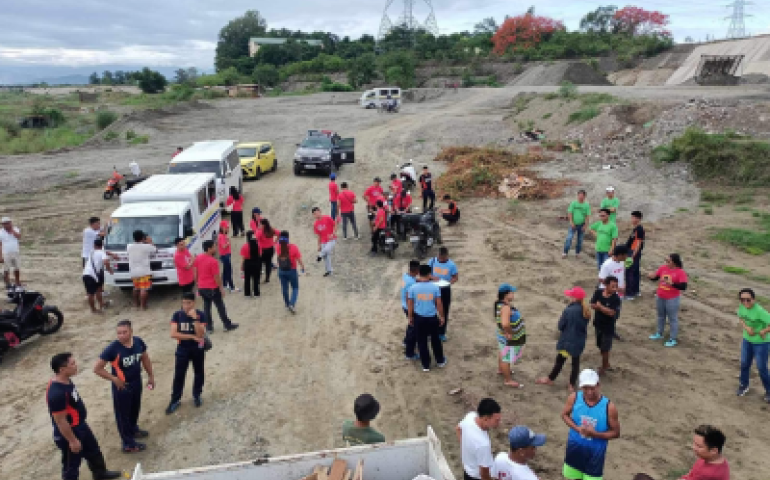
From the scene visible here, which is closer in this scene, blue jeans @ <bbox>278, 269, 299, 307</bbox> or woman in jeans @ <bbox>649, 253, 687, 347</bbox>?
woman in jeans @ <bbox>649, 253, 687, 347</bbox>

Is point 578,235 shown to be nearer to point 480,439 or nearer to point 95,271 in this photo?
point 480,439

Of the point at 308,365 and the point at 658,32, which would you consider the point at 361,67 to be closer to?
the point at 658,32

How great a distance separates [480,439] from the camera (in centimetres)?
425

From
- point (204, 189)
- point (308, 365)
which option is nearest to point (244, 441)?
point (308, 365)

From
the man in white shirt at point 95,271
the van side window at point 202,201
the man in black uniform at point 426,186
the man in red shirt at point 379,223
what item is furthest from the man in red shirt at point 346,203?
the man in white shirt at point 95,271

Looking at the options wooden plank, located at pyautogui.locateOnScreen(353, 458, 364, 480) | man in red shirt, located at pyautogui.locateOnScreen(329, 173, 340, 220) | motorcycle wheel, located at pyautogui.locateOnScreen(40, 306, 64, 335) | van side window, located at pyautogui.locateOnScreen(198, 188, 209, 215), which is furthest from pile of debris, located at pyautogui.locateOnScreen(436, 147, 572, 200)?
wooden plank, located at pyautogui.locateOnScreen(353, 458, 364, 480)

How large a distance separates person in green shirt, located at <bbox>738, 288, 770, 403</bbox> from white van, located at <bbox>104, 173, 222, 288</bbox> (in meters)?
9.78

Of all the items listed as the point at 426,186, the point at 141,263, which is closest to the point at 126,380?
the point at 141,263

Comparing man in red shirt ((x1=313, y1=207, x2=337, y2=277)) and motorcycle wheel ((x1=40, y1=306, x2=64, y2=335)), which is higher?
man in red shirt ((x1=313, y1=207, x2=337, y2=277))

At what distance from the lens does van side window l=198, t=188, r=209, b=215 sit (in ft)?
39.5

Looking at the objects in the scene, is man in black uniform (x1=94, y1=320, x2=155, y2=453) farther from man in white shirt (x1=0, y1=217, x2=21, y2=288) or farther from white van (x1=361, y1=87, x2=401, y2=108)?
white van (x1=361, y1=87, x2=401, y2=108)

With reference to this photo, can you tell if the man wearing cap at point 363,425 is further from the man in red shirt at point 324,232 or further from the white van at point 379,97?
the white van at point 379,97

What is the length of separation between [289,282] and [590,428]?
6466mm

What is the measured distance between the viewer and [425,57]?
67125mm
